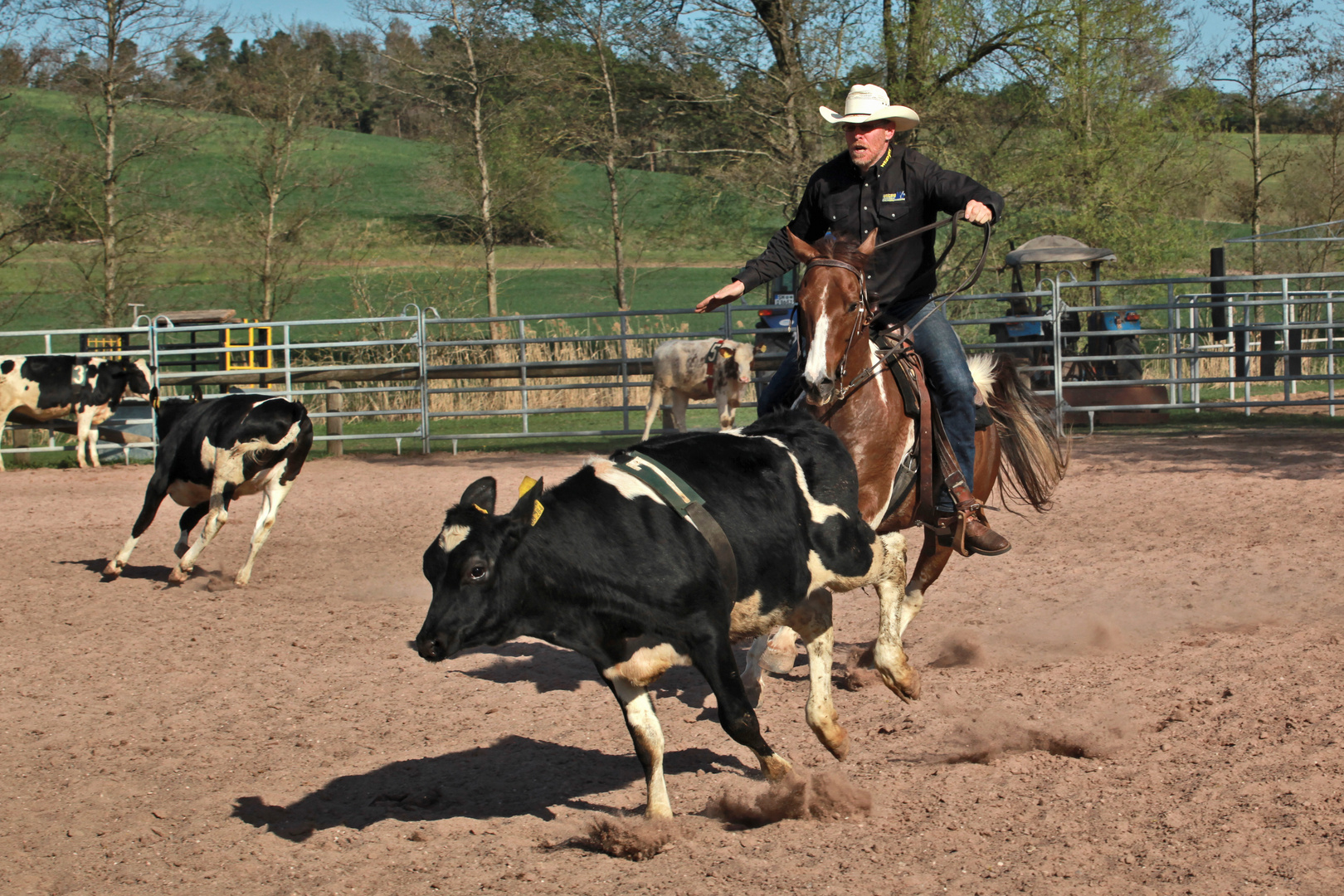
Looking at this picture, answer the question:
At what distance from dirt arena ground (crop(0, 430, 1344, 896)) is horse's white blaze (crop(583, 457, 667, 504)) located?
1.07m

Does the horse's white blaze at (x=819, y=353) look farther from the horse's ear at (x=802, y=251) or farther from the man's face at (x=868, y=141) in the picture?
the man's face at (x=868, y=141)

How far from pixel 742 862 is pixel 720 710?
0.47 meters

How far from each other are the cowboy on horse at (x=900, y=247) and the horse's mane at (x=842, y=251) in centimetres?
30

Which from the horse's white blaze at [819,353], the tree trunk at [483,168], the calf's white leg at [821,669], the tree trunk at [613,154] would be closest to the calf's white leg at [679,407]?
the tree trunk at [483,168]

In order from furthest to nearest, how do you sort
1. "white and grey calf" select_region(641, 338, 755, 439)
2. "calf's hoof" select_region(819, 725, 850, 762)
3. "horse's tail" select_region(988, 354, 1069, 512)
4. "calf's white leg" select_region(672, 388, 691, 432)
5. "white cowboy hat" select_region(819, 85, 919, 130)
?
1. "calf's white leg" select_region(672, 388, 691, 432)
2. "white and grey calf" select_region(641, 338, 755, 439)
3. "horse's tail" select_region(988, 354, 1069, 512)
4. "white cowboy hat" select_region(819, 85, 919, 130)
5. "calf's hoof" select_region(819, 725, 850, 762)

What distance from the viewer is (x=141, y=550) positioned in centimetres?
963

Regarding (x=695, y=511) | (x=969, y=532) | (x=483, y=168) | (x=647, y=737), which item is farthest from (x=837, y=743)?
(x=483, y=168)

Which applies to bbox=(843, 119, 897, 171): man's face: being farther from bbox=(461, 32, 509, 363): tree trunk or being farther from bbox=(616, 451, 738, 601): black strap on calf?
bbox=(461, 32, 509, 363): tree trunk

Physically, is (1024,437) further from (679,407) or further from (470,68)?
(470,68)

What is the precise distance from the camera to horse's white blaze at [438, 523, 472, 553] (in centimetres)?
331

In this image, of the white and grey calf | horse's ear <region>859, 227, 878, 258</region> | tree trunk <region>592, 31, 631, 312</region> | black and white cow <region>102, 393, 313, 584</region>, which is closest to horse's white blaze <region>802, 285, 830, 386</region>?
horse's ear <region>859, 227, 878, 258</region>

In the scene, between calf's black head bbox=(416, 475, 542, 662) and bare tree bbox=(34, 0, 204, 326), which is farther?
bare tree bbox=(34, 0, 204, 326)

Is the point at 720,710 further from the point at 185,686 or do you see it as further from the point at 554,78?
the point at 554,78

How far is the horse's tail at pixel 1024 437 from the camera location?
633 cm
